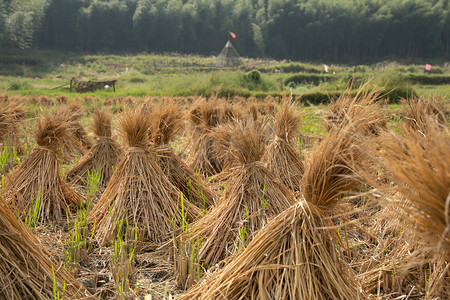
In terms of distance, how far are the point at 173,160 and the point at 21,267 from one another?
7.55 ft

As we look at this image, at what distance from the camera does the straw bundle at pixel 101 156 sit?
468 centimetres

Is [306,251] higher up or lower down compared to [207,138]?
higher up

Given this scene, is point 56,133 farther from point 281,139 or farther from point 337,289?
point 337,289

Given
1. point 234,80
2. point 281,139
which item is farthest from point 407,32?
point 281,139

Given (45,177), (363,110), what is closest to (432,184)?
(363,110)

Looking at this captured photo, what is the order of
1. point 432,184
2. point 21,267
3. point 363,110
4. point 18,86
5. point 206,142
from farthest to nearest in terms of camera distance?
point 18,86
point 206,142
point 363,110
point 21,267
point 432,184

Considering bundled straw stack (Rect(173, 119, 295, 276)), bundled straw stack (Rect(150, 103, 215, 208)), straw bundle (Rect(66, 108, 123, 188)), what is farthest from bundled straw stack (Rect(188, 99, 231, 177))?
bundled straw stack (Rect(173, 119, 295, 276))

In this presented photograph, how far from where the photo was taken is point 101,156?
4.74 meters

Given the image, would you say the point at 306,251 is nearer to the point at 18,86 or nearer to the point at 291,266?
the point at 291,266

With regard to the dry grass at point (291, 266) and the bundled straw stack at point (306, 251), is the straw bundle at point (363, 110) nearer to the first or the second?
the bundled straw stack at point (306, 251)

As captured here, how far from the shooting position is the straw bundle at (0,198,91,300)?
176cm

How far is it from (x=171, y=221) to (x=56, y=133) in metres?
1.59

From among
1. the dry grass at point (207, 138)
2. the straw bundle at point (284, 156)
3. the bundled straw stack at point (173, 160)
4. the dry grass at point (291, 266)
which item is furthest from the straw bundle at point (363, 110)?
the dry grass at point (207, 138)

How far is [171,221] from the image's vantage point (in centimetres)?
325
